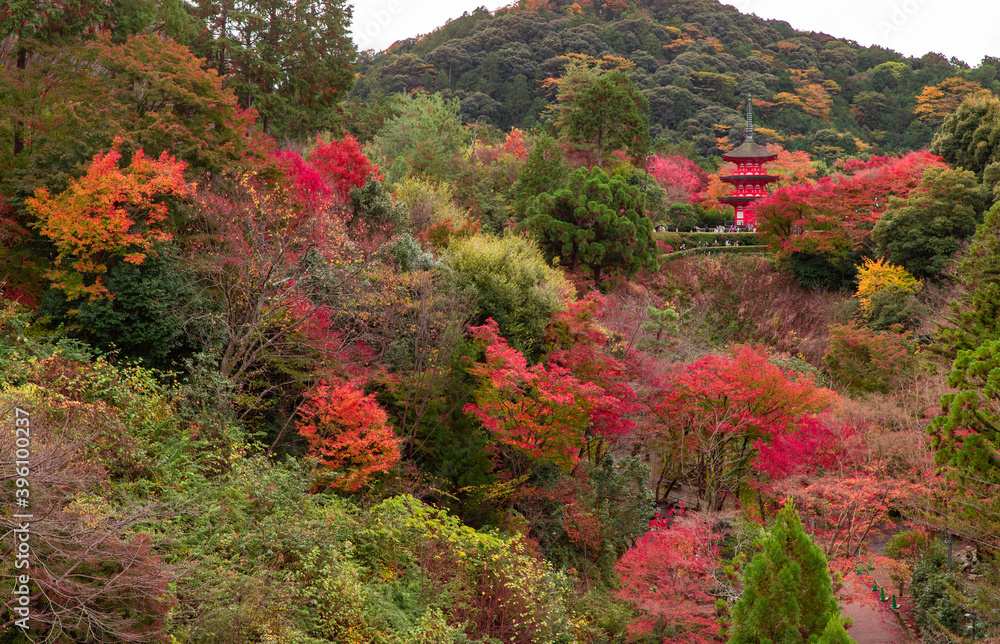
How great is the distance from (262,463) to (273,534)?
2308 mm

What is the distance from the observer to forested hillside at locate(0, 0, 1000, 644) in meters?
8.55

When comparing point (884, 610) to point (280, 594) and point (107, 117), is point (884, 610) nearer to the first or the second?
point (280, 594)

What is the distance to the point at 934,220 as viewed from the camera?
2895 centimetres

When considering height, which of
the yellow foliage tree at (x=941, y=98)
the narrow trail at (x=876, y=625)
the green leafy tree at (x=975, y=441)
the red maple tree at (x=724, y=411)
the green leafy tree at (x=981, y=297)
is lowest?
the narrow trail at (x=876, y=625)

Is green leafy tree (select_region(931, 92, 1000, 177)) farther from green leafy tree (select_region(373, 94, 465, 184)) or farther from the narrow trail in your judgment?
green leafy tree (select_region(373, 94, 465, 184))

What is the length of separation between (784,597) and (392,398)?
32.0ft

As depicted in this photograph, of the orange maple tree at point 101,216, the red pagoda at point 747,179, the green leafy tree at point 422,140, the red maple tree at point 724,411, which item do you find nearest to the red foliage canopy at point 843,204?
the red pagoda at point 747,179

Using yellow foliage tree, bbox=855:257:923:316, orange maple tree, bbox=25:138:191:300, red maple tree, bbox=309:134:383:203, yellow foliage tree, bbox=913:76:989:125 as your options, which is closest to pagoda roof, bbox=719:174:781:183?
yellow foliage tree, bbox=855:257:923:316

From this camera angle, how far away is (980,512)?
12039 mm

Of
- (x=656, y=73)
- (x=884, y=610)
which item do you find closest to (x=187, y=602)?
(x=884, y=610)

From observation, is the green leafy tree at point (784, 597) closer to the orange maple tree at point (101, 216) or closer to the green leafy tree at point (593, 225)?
the orange maple tree at point (101, 216)

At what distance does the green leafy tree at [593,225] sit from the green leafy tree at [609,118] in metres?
8.29

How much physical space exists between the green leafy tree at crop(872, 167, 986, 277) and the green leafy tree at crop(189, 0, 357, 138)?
2414 cm

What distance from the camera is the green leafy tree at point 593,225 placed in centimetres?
2888
